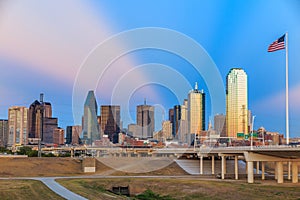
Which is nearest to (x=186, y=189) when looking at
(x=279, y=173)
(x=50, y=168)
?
(x=279, y=173)

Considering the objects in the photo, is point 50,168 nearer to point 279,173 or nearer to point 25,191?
point 25,191

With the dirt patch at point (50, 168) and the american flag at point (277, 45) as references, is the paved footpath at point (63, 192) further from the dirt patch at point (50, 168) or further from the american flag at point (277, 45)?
the american flag at point (277, 45)

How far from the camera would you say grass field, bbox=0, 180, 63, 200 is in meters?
44.3

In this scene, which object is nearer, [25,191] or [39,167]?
[25,191]

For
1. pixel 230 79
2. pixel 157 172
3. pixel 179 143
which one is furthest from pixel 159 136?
pixel 157 172

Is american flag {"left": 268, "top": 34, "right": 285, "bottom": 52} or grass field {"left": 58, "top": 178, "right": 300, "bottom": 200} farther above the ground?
american flag {"left": 268, "top": 34, "right": 285, "bottom": 52}

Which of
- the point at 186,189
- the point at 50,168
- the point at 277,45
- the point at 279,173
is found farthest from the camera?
the point at 50,168

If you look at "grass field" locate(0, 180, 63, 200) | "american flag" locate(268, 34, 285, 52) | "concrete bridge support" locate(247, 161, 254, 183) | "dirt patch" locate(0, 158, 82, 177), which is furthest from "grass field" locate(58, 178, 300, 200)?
"american flag" locate(268, 34, 285, 52)

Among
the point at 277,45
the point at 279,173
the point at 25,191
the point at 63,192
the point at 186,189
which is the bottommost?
the point at 186,189

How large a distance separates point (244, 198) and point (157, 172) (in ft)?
115

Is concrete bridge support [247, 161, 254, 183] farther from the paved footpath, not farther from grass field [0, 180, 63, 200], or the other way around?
grass field [0, 180, 63, 200]

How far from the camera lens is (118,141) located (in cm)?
14788

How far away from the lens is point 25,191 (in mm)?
48156

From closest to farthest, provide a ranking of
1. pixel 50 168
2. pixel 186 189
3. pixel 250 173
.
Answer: pixel 186 189
pixel 250 173
pixel 50 168
